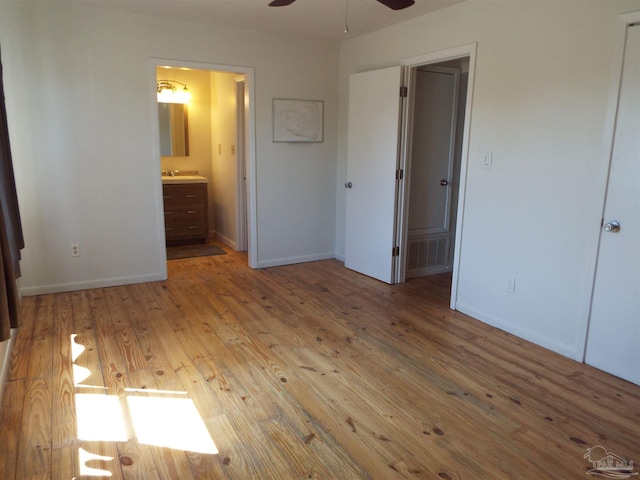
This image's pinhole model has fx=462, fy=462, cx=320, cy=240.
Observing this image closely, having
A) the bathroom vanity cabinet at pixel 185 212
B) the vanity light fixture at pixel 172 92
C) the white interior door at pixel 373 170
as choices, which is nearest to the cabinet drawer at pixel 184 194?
the bathroom vanity cabinet at pixel 185 212

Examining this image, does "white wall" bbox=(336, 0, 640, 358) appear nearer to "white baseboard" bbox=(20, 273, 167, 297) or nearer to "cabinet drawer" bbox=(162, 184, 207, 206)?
"white baseboard" bbox=(20, 273, 167, 297)

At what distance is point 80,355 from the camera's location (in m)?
2.94

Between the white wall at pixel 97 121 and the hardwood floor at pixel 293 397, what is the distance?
0.55m

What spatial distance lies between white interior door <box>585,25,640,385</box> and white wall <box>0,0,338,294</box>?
317cm

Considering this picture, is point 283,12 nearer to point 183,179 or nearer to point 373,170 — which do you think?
point 373,170

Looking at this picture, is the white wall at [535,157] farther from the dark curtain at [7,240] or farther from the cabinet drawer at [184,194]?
the cabinet drawer at [184,194]

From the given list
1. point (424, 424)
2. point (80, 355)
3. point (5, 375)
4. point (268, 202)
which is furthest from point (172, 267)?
point (424, 424)

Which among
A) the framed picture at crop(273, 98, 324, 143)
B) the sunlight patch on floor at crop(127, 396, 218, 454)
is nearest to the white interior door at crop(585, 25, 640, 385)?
the sunlight patch on floor at crop(127, 396, 218, 454)

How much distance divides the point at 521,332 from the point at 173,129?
4.91 m

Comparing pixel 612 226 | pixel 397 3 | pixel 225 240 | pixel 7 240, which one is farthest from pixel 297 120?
pixel 7 240

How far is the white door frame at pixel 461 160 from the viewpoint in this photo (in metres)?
3.53

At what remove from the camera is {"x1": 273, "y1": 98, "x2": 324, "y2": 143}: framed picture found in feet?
16.0

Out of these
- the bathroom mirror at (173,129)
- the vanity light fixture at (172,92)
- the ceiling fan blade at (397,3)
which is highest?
the ceiling fan blade at (397,3)

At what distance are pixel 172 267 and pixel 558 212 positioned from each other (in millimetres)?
3756
